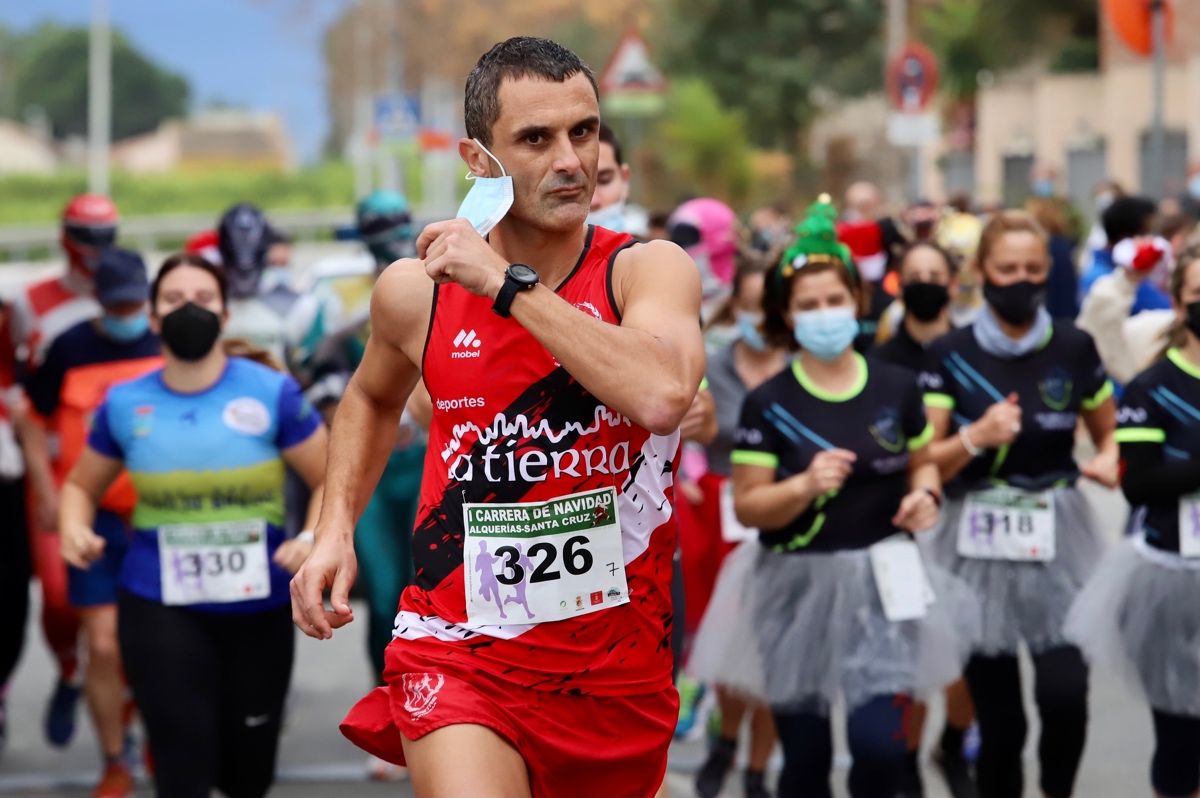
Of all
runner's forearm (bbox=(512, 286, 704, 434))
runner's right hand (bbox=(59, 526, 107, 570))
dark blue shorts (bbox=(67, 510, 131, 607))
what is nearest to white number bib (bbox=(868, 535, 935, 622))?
runner's right hand (bbox=(59, 526, 107, 570))

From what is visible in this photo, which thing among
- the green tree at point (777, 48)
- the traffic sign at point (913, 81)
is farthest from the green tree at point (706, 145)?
the traffic sign at point (913, 81)

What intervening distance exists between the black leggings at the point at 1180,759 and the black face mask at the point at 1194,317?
118 cm

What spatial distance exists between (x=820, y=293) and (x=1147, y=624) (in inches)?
57.2

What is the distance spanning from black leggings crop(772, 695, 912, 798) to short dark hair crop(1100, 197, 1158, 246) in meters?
5.06

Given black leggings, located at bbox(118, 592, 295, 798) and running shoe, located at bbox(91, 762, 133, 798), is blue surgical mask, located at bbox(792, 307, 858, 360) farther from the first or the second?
running shoe, located at bbox(91, 762, 133, 798)

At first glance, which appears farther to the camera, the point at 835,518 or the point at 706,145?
the point at 706,145

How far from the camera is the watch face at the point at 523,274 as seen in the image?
3.66m

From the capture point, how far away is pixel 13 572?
28.5 feet

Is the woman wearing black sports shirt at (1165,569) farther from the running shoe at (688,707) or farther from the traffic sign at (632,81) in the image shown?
the traffic sign at (632,81)

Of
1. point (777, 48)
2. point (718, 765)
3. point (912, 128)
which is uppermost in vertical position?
point (777, 48)

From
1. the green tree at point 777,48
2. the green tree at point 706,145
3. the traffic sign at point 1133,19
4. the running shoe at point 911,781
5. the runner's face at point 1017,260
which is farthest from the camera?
the green tree at point 777,48

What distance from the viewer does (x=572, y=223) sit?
12.7ft

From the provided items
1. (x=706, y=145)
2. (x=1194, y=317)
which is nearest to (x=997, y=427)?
(x=1194, y=317)

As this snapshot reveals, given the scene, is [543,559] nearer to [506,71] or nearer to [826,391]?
[506,71]
